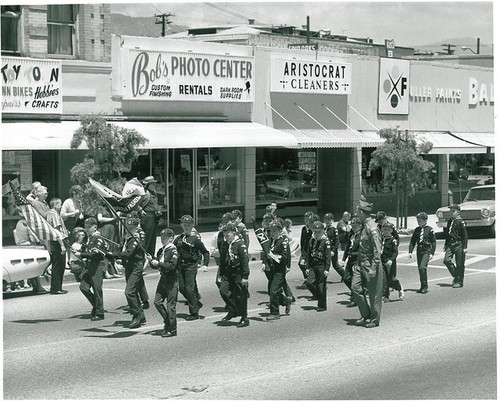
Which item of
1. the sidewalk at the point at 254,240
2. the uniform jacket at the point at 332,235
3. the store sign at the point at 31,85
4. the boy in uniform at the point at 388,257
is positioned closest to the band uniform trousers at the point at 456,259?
the boy in uniform at the point at 388,257

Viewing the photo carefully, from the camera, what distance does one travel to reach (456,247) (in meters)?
18.4

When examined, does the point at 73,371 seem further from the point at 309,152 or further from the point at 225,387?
the point at 309,152

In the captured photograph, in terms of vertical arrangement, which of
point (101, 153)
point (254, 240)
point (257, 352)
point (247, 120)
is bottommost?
point (257, 352)

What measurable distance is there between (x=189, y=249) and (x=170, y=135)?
1160cm

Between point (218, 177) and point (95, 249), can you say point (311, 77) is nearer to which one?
point (218, 177)

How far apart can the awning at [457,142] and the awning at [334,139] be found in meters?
2.61

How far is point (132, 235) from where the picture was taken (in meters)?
14.0

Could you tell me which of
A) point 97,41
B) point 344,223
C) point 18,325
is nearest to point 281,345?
point 18,325

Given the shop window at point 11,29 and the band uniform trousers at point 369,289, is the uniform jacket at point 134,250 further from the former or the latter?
the shop window at point 11,29

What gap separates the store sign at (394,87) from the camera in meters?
34.7

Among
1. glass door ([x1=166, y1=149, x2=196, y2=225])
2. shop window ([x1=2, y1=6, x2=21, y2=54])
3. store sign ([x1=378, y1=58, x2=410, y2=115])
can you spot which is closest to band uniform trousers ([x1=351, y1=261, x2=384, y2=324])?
shop window ([x1=2, y1=6, x2=21, y2=54])

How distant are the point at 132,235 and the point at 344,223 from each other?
6.25 m

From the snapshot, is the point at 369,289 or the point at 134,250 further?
the point at 369,289

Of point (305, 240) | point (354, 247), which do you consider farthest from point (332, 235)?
point (354, 247)
